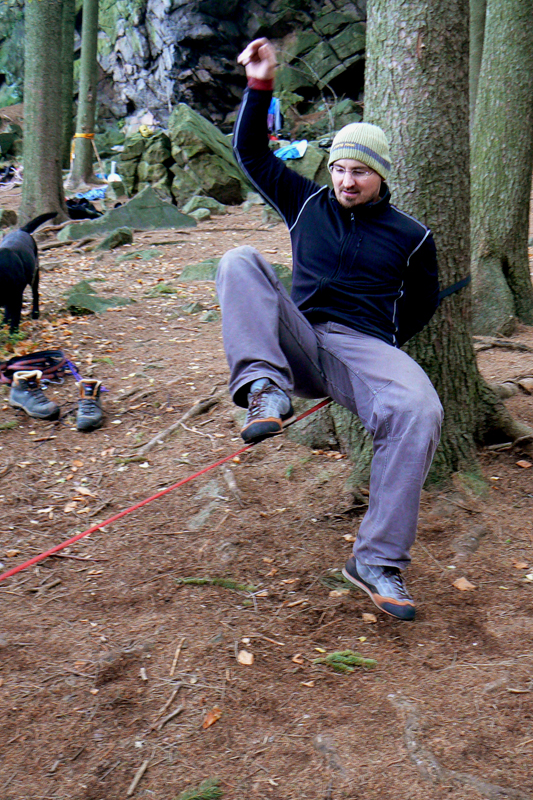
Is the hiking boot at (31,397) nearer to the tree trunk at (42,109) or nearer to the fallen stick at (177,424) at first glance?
the fallen stick at (177,424)

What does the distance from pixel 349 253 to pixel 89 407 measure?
2.23 m

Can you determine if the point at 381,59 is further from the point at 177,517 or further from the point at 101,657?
the point at 101,657

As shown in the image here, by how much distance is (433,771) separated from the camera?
1911mm

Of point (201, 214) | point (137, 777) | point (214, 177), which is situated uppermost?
point (214, 177)

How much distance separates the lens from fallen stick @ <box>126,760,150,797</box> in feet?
6.18

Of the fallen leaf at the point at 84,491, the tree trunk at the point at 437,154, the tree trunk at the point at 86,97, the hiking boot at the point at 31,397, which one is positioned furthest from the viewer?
the tree trunk at the point at 86,97

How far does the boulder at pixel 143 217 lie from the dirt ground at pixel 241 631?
7010 millimetres

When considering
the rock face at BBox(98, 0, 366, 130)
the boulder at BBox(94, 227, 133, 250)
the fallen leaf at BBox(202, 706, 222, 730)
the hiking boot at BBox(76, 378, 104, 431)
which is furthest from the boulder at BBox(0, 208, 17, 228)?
the rock face at BBox(98, 0, 366, 130)

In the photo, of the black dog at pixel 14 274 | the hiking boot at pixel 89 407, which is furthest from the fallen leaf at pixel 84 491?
the black dog at pixel 14 274

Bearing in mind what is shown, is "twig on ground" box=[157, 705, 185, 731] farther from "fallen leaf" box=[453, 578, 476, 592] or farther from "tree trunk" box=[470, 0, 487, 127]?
"tree trunk" box=[470, 0, 487, 127]

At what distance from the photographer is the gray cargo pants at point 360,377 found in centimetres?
245

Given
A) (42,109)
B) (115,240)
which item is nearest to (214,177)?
(42,109)

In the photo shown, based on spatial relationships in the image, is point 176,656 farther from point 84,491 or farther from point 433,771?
point 84,491

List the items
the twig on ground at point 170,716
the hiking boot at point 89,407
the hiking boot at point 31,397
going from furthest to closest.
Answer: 1. the hiking boot at point 31,397
2. the hiking boot at point 89,407
3. the twig on ground at point 170,716
